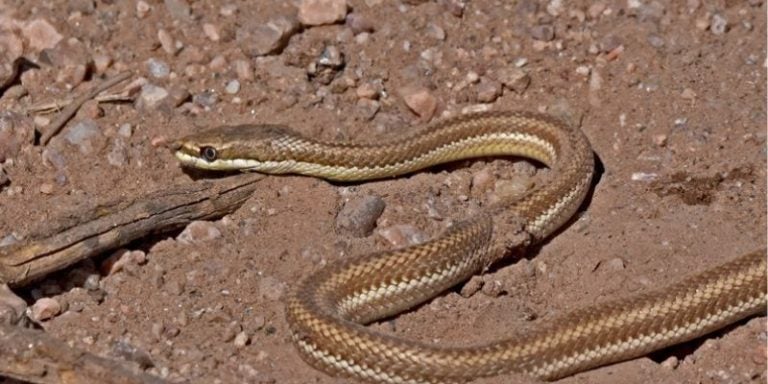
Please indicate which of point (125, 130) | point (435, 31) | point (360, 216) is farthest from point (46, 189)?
point (435, 31)

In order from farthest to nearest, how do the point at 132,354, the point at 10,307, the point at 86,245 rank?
the point at 86,245 → the point at 132,354 → the point at 10,307

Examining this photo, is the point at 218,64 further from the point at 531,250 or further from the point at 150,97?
the point at 531,250

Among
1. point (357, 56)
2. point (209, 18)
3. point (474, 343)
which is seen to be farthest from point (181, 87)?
point (474, 343)

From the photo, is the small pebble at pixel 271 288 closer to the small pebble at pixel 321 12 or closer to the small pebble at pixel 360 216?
the small pebble at pixel 360 216

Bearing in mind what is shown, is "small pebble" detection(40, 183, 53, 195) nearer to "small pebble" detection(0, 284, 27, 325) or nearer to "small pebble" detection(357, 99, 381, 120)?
"small pebble" detection(0, 284, 27, 325)

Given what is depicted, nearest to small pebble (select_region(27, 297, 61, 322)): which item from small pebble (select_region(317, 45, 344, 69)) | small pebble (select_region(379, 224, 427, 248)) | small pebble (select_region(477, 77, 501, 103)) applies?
small pebble (select_region(379, 224, 427, 248))

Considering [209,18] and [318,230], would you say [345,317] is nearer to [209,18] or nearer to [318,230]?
[318,230]

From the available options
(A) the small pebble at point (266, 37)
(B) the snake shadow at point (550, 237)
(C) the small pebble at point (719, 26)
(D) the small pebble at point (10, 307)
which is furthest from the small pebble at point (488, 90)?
(D) the small pebble at point (10, 307)
